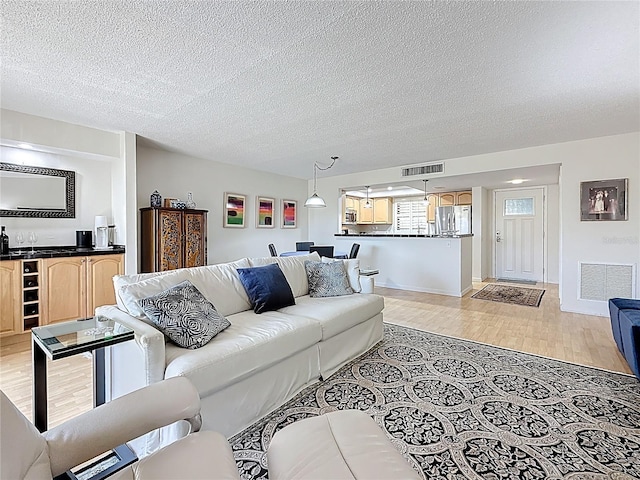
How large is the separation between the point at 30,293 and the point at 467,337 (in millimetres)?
4770

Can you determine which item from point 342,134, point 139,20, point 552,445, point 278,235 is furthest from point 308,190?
point 552,445

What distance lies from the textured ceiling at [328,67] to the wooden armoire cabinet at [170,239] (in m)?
1.19

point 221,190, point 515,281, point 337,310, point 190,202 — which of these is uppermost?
point 221,190

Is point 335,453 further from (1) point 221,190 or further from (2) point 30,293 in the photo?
(1) point 221,190

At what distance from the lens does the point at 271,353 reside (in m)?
2.03

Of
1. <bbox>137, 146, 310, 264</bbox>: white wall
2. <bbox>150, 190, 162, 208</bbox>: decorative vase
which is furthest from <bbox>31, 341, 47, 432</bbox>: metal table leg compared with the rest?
<bbox>137, 146, 310, 264</bbox>: white wall

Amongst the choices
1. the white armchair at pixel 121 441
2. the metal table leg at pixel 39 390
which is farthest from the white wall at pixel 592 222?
the metal table leg at pixel 39 390

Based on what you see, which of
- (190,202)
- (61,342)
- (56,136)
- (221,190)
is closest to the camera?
(61,342)

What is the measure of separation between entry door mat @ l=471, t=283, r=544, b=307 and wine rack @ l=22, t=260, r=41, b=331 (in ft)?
20.4

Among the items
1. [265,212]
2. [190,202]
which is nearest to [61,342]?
[190,202]

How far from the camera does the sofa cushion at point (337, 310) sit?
2.55 metres

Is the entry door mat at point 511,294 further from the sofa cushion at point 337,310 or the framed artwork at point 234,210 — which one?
the framed artwork at point 234,210

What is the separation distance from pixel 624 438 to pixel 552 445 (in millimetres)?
444

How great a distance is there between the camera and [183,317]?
6.33ft
